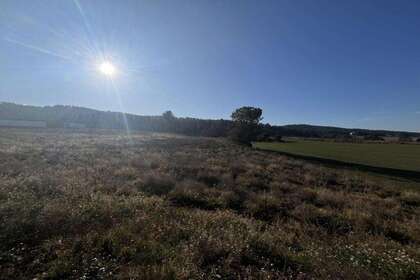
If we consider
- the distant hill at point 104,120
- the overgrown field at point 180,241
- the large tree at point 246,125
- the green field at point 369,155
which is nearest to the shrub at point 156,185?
the overgrown field at point 180,241

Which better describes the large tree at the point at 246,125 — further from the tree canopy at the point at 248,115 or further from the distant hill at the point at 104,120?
the distant hill at the point at 104,120

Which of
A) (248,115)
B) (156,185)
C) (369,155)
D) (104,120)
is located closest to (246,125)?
(248,115)

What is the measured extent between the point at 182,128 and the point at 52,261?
322 feet

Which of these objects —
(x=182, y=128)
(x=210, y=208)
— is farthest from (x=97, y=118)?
(x=210, y=208)

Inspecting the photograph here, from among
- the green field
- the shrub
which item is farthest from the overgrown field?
the green field

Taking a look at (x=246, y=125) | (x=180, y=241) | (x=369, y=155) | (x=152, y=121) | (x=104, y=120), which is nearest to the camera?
(x=180, y=241)

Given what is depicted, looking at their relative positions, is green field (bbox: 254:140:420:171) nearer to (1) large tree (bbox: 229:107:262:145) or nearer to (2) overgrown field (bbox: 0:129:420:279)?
(1) large tree (bbox: 229:107:262:145)

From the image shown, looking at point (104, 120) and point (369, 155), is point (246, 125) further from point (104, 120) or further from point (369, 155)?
point (104, 120)

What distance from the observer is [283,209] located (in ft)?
27.3

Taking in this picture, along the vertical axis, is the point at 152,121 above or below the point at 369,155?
above

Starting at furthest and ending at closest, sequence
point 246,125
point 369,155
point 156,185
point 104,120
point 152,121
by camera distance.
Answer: point 152,121
point 104,120
point 246,125
point 369,155
point 156,185

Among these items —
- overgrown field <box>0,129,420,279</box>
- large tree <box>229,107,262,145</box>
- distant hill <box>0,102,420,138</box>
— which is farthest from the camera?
distant hill <box>0,102,420,138</box>

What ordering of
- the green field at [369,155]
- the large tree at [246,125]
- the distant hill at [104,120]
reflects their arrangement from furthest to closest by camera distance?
the distant hill at [104,120]
the large tree at [246,125]
the green field at [369,155]

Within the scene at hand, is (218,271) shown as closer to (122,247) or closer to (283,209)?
(122,247)
